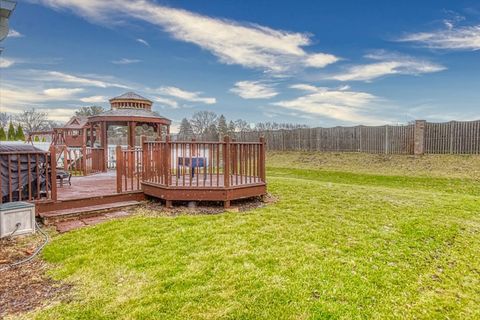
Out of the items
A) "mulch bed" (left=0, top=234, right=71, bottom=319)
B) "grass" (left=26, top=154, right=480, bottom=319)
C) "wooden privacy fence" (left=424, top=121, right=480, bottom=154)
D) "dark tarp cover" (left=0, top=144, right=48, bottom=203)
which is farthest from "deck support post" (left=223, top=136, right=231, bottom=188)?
"wooden privacy fence" (left=424, top=121, right=480, bottom=154)

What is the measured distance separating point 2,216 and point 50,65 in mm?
15241

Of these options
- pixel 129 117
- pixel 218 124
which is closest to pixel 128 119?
pixel 129 117

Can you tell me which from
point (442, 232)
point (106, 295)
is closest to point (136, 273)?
point (106, 295)

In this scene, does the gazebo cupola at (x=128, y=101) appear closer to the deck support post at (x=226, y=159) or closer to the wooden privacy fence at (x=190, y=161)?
the wooden privacy fence at (x=190, y=161)

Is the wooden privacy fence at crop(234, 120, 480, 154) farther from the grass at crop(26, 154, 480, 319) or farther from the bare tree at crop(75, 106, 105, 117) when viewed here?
the bare tree at crop(75, 106, 105, 117)

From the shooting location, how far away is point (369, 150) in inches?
686

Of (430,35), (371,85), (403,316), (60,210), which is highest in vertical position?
(430,35)

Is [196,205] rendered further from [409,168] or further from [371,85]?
[371,85]

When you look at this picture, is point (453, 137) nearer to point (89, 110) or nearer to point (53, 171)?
point (53, 171)

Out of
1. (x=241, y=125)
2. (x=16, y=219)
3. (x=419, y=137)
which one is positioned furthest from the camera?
(x=241, y=125)

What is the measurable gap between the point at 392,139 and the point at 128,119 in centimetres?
1344

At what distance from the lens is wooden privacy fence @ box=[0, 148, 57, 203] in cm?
476

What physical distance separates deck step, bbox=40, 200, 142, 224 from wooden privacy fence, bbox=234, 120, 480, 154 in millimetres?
14691

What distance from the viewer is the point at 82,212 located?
212 inches
